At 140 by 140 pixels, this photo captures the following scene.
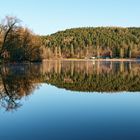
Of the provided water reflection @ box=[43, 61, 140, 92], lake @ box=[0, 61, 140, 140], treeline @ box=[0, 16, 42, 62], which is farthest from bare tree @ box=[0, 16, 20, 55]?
lake @ box=[0, 61, 140, 140]

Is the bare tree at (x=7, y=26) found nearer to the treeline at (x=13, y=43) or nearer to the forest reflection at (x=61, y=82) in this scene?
the treeline at (x=13, y=43)

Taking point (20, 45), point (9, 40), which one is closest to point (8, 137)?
point (9, 40)

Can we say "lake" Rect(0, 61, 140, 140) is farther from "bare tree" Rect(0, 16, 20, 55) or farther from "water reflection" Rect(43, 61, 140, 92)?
"bare tree" Rect(0, 16, 20, 55)

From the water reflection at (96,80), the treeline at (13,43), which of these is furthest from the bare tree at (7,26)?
the water reflection at (96,80)

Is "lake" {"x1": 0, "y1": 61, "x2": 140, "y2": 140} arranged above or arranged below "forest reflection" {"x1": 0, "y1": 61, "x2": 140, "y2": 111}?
above

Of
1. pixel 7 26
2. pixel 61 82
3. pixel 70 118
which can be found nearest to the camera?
pixel 70 118

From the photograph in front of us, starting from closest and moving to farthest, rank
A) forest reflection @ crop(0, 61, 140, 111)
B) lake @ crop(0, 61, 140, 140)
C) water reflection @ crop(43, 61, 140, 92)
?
lake @ crop(0, 61, 140, 140) < forest reflection @ crop(0, 61, 140, 111) < water reflection @ crop(43, 61, 140, 92)

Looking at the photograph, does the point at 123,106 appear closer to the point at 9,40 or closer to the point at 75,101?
the point at 75,101

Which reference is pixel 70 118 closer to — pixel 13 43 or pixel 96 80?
pixel 96 80

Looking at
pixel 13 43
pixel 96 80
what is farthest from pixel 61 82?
pixel 13 43

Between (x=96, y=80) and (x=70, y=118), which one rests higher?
(x=70, y=118)

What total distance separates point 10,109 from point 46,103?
10.1 ft

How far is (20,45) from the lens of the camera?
80500 mm

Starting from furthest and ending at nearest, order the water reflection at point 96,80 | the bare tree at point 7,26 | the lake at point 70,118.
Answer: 1. the bare tree at point 7,26
2. the water reflection at point 96,80
3. the lake at point 70,118
